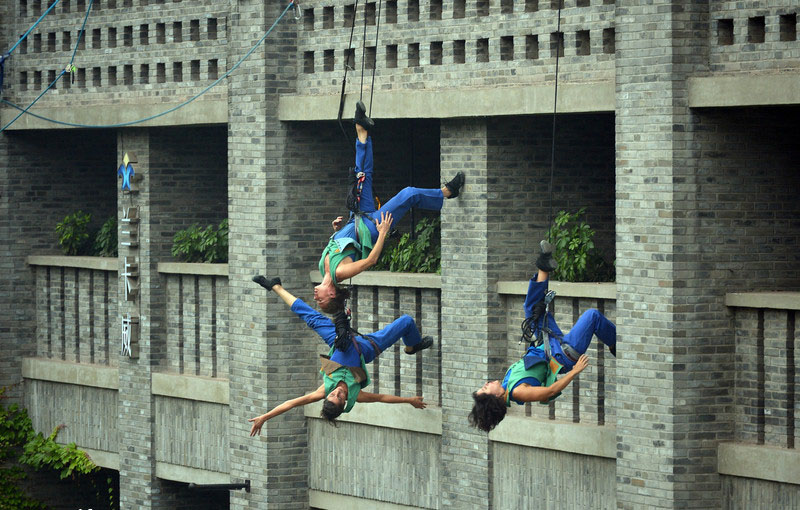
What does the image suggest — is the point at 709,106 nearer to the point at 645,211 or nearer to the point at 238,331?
the point at 645,211

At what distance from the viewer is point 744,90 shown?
18078mm

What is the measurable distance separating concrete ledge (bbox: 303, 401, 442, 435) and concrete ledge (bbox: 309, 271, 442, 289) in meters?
1.48

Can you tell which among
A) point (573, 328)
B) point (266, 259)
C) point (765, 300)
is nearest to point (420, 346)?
point (573, 328)

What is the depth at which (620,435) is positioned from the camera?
1933cm

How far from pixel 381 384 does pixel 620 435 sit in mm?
4819

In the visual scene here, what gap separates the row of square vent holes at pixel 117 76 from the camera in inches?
1010

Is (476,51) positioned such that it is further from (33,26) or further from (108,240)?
(108,240)

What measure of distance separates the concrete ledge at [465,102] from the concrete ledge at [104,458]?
6.64 metres

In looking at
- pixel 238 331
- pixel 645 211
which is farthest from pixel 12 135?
pixel 645 211

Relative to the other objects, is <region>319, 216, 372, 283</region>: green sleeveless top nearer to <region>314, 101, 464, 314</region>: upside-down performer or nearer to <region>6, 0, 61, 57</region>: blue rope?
<region>314, 101, 464, 314</region>: upside-down performer

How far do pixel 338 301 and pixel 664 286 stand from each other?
12.3ft

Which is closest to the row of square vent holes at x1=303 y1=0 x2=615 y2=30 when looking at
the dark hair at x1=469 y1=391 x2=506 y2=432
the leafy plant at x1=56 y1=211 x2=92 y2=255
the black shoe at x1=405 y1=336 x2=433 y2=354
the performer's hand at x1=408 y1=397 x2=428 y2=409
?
the black shoe at x1=405 y1=336 x2=433 y2=354

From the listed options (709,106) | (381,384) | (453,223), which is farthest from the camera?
(381,384)

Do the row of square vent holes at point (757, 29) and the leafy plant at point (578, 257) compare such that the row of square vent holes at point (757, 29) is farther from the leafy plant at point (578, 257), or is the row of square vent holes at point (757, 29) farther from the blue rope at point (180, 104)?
the blue rope at point (180, 104)
